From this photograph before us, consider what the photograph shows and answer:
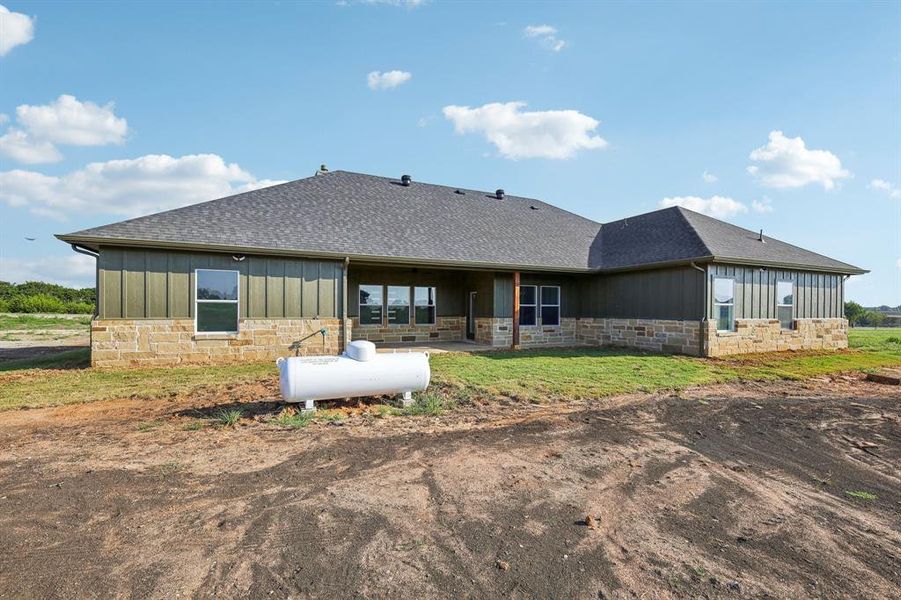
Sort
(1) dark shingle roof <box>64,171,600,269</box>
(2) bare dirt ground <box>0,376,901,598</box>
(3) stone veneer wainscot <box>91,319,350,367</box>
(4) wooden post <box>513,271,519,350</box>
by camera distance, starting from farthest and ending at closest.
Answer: (4) wooden post <box>513,271,519,350</box> < (1) dark shingle roof <box>64,171,600,269</box> < (3) stone veneer wainscot <box>91,319,350,367</box> < (2) bare dirt ground <box>0,376,901,598</box>

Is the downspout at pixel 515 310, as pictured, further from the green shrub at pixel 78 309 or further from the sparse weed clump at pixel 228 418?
the green shrub at pixel 78 309

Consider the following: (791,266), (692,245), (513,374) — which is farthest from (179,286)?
(791,266)

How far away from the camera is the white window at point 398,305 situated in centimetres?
1622

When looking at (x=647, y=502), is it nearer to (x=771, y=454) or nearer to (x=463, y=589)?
(x=463, y=589)

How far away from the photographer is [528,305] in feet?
55.4

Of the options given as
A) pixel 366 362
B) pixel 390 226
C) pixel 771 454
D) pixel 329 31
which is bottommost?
pixel 771 454

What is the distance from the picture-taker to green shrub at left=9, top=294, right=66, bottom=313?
28969 millimetres

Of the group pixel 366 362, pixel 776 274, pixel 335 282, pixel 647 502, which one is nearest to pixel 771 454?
pixel 647 502

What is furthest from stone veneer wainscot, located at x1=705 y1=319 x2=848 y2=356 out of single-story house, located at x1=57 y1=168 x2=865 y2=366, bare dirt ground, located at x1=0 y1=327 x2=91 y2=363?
bare dirt ground, located at x1=0 y1=327 x2=91 y2=363

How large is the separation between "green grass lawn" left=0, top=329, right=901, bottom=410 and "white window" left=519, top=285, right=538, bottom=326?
110 inches

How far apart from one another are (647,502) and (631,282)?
1295cm

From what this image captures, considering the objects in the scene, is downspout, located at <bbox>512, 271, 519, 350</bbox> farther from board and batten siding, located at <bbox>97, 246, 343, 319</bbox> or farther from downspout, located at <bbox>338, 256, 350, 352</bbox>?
board and batten siding, located at <bbox>97, 246, 343, 319</bbox>

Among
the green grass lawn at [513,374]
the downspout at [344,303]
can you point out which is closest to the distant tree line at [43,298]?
the green grass lawn at [513,374]

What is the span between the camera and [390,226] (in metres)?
15.0
